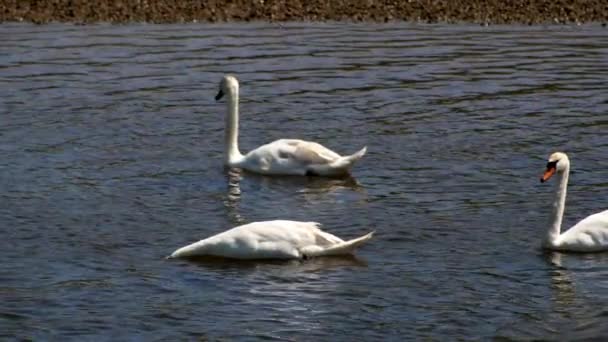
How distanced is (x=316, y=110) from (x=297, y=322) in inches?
366

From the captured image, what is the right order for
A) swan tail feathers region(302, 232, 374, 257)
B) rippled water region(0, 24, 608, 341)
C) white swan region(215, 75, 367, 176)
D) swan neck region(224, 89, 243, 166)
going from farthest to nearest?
swan neck region(224, 89, 243, 166)
white swan region(215, 75, 367, 176)
swan tail feathers region(302, 232, 374, 257)
rippled water region(0, 24, 608, 341)

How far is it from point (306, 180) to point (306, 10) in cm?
1278

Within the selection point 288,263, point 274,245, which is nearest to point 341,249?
point 288,263

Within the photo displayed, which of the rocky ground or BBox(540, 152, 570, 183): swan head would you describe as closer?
BBox(540, 152, 570, 183): swan head

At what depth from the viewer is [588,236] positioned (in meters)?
14.0

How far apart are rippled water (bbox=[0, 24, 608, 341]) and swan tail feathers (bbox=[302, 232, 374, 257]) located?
120 mm

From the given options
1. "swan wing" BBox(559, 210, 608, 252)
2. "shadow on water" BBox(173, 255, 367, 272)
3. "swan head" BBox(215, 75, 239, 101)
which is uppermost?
"swan head" BBox(215, 75, 239, 101)

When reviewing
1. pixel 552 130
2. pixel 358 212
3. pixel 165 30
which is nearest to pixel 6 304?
pixel 358 212

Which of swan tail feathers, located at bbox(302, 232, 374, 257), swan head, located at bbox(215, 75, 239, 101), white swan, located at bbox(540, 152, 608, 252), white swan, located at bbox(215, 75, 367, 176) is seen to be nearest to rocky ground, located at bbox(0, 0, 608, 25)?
swan head, located at bbox(215, 75, 239, 101)

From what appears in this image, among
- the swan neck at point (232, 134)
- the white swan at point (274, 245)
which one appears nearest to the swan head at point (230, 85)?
the swan neck at point (232, 134)

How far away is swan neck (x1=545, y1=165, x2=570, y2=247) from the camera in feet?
46.4

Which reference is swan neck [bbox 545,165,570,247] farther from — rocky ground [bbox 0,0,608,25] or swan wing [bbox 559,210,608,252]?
rocky ground [bbox 0,0,608,25]

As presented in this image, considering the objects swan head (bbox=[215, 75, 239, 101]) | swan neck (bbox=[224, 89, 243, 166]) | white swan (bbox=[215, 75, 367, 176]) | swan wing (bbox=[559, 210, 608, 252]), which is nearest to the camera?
swan wing (bbox=[559, 210, 608, 252])

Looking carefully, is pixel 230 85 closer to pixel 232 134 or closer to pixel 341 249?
pixel 232 134
